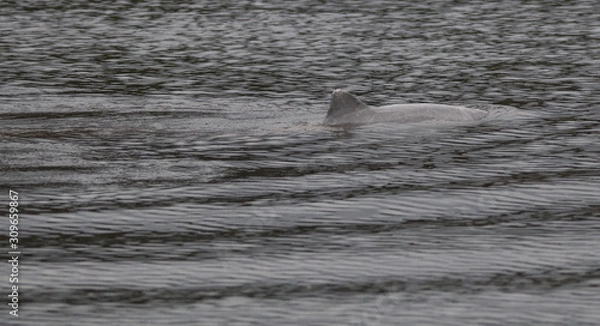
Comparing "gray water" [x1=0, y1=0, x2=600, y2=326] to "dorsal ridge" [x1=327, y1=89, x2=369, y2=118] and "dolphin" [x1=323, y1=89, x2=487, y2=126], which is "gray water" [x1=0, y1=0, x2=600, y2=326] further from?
"dorsal ridge" [x1=327, y1=89, x2=369, y2=118]

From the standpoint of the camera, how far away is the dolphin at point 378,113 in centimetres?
2242

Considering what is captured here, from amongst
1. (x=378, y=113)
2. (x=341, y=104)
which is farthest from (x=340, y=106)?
(x=378, y=113)

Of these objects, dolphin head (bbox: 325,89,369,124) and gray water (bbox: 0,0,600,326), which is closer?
gray water (bbox: 0,0,600,326)

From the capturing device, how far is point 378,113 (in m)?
22.7

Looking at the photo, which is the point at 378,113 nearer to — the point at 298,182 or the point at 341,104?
the point at 341,104

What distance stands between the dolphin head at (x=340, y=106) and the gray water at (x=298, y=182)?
0.51m

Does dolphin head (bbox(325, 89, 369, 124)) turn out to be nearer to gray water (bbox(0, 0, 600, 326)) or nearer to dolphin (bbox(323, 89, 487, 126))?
dolphin (bbox(323, 89, 487, 126))

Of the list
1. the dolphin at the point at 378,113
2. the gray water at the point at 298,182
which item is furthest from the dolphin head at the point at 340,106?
the gray water at the point at 298,182

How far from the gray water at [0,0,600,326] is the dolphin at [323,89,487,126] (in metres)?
0.39

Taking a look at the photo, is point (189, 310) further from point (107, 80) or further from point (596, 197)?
point (107, 80)

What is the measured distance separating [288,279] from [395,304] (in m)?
1.24

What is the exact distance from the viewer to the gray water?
12.9 meters

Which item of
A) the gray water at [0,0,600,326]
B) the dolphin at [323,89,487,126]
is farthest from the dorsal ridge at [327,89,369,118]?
the gray water at [0,0,600,326]

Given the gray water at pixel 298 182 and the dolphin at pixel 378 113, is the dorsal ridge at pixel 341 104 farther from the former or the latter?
the gray water at pixel 298 182
